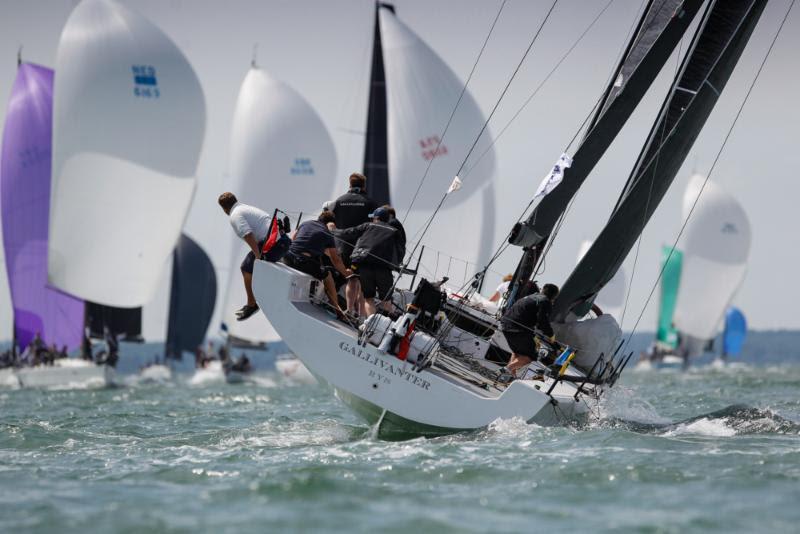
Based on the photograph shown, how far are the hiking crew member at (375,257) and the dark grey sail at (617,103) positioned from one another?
172cm

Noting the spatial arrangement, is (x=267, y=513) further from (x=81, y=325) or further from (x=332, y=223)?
(x=81, y=325)

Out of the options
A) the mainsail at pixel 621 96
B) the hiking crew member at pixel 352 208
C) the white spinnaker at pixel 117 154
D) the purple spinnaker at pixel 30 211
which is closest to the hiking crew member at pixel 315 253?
the hiking crew member at pixel 352 208

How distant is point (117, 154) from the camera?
101 ft

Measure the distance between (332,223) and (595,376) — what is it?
2.93 meters

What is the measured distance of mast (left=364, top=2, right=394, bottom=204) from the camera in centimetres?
3012

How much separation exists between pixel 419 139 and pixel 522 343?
1966 cm

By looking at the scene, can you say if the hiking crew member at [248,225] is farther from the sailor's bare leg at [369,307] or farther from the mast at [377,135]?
the mast at [377,135]

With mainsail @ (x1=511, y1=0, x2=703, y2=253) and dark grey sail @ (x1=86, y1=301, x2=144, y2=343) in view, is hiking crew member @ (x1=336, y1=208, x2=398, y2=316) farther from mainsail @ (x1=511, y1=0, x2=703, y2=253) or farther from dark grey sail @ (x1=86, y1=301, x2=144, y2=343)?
dark grey sail @ (x1=86, y1=301, x2=144, y2=343)

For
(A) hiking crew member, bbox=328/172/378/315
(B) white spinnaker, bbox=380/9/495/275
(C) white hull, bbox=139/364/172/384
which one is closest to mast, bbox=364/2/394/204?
(B) white spinnaker, bbox=380/9/495/275

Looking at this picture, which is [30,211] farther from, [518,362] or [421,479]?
[421,479]

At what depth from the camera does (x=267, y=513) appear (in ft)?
21.1

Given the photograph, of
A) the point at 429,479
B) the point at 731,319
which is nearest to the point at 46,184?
the point at 429,479

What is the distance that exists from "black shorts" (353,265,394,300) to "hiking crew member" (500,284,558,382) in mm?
1139

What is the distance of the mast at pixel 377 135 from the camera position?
30125mm
